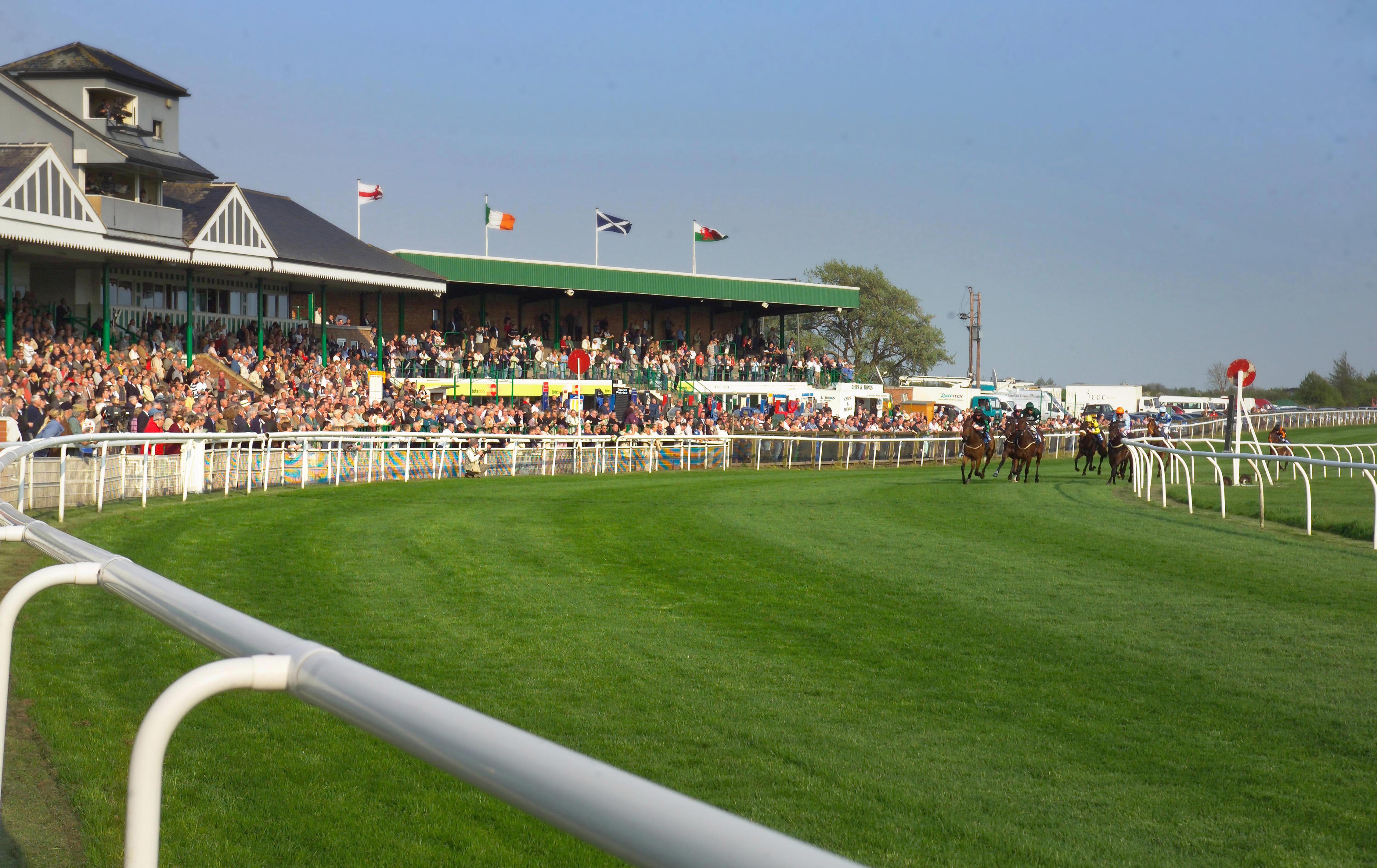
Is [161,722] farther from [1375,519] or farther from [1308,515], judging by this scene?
[1308,515]

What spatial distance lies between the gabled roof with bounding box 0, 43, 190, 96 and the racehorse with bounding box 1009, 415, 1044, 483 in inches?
899

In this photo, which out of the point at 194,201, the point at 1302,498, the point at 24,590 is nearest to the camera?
the point at 24,590

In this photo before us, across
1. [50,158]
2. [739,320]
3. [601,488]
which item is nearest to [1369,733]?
[601,488]

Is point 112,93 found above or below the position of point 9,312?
above

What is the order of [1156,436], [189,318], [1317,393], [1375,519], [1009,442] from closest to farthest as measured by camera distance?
[1375,519] → [1009,442] → [1156,436] → [189,318] → [1317,393]

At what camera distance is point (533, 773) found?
50.3 inches

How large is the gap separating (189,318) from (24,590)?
1090 inches

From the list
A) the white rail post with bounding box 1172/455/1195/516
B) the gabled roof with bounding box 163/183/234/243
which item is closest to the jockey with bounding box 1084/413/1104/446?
the white rail post with bounding box 1172/455/1195/516

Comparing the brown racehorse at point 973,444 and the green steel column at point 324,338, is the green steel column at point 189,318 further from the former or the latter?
the brown racehorse at point 973,444

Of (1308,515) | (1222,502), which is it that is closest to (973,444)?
(1222,502)

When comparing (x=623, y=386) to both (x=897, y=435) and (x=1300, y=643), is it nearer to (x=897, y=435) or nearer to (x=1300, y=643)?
(x=897, y=435)

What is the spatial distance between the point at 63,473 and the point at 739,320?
4299 centimetres

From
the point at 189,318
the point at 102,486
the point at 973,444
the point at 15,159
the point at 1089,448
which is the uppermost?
the point at 15,159

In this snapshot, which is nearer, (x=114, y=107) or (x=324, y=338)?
(x=114, y=107)
